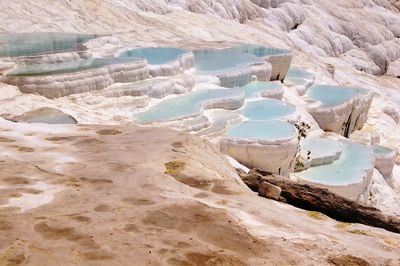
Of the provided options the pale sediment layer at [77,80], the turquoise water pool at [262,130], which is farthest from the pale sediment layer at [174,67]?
the turquoise water pool at [262,130]

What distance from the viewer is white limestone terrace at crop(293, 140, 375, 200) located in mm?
11647

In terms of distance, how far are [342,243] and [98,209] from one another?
6.20 ft

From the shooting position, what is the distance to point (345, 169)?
12805mm

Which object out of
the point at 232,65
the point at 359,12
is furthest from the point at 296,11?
the point at 232,65

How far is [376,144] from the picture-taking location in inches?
685

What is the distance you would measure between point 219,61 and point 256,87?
2169 mm

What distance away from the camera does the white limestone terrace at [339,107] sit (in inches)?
657

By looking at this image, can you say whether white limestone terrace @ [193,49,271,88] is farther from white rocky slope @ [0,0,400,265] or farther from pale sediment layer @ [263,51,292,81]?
white rocky slope @ [0,0,400,265]

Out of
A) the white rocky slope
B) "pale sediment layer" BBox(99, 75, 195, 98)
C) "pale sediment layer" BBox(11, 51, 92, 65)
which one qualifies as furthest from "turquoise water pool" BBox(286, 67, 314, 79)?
"pale sediment layer" BBox(11, 51, 92, 65)

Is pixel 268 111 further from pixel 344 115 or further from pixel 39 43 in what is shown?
pixel 39 43

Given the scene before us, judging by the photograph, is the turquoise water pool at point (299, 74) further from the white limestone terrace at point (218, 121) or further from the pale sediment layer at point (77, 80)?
the pale sediment layer at point (77, 80)

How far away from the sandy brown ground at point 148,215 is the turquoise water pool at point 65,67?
294 inches

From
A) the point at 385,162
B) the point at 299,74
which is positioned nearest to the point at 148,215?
the point at 385,162

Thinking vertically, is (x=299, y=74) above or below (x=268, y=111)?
below
